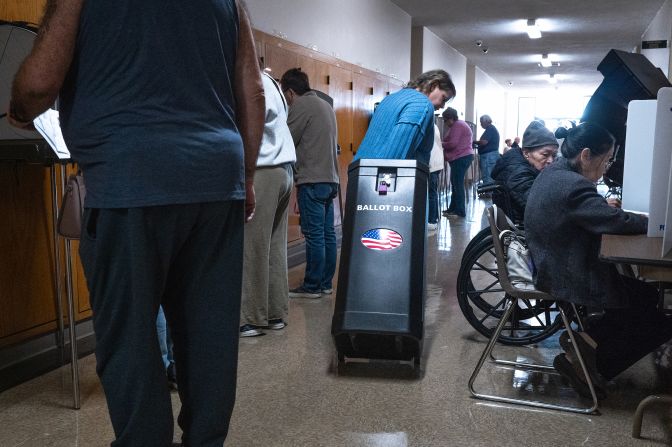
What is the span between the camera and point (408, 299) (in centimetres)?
265

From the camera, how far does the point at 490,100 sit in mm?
18188

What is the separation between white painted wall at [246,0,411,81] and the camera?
17.4ft

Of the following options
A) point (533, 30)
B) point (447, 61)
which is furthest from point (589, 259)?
point (447, 61)

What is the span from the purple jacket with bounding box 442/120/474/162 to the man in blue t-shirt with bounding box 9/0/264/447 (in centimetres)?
747

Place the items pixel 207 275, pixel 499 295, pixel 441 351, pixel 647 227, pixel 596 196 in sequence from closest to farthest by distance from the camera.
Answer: pixel 207 275 < pixel 647 227 < pixel 596 196 < pixel 441 351 < pixel 499 295

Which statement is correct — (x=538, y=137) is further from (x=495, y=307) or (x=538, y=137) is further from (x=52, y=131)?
(x=52, y=131)

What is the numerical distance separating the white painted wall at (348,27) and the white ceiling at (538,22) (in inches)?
15.3

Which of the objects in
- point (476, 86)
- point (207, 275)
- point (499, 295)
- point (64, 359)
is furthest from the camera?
point (476, 86)

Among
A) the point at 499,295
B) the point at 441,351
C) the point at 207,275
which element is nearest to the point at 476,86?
the point at 499,295

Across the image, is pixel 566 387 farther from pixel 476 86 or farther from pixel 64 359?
pixel 476 86

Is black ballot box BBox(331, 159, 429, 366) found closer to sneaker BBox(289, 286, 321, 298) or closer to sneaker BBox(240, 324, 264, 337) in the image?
sneaker BBox(240, 324, 264, 337)

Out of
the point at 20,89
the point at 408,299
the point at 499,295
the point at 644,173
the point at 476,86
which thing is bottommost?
the point at 499,295

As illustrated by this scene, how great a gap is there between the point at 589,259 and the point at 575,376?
482 millimetres

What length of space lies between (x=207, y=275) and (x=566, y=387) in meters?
1.79
